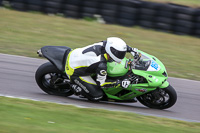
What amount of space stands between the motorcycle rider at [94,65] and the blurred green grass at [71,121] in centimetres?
57

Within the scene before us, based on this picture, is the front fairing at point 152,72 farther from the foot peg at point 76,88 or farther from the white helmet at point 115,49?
the foot peg at point 76,88

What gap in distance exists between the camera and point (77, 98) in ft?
22.7

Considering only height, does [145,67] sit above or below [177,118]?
above

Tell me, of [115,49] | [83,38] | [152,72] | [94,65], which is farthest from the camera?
[83,38]

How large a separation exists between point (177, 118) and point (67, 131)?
8.89ft

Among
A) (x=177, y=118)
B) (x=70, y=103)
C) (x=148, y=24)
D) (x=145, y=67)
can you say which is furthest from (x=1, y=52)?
(x=148, y=24)

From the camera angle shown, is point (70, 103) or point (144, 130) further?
point (70, 103)

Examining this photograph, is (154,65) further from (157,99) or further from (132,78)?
(157,99)

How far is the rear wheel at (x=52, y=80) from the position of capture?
653 cm

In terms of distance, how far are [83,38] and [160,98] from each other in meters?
6.34

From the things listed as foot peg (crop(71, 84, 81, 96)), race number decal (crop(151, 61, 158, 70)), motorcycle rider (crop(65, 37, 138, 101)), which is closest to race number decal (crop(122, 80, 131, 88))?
motorcycle rider (crop(65, 37, 138, 101))

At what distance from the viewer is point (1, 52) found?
31.6 ft

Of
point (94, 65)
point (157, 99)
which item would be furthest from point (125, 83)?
point (157, 99)

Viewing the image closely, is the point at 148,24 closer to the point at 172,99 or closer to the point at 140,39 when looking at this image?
the point at 140,39
